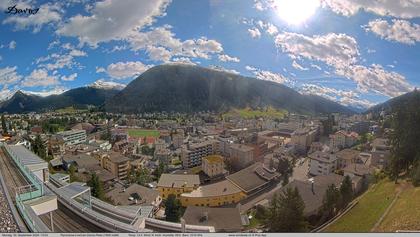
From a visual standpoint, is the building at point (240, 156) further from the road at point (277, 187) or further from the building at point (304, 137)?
the building at point (304, 137)

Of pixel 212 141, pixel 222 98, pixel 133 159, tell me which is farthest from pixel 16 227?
pixel 222 98

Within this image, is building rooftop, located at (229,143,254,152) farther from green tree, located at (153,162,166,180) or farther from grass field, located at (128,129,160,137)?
grass field, located at (128,129,160,137)

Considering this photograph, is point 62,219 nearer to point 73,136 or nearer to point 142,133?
point 73,136

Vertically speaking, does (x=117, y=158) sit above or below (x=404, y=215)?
above

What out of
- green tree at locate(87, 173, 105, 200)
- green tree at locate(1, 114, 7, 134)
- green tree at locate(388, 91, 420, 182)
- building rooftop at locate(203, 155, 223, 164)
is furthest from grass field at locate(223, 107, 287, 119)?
green tree at locate(1, 114, 7, 134)

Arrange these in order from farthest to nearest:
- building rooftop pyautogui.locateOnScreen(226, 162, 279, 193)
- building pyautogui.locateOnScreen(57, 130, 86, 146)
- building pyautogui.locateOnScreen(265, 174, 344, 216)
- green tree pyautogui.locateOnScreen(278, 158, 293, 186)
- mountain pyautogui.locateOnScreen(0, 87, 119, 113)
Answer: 1. green tree pyautogui.locateOnScreen(278, 158, 293, 186)
2. building rooftop pyautogui.locateOnScreen(226, 162, 279, 193)
3. building pyautogui.locateOnScreen(57, 130, 86, 146)
4. building pyautogui.locateOnScreen(265, 174, 344, 216)
5. mountain pyautogui.locateOnScreen(0, 87, 119, 113)

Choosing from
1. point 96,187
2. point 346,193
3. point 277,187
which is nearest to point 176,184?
point 96,187

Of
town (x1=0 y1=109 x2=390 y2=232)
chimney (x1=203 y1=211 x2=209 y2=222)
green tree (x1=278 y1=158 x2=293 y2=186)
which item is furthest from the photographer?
green tree (x1=278 y1=158 x2=293 y2=186)
